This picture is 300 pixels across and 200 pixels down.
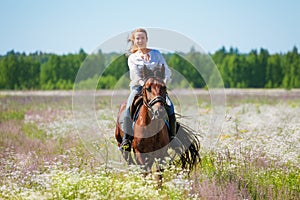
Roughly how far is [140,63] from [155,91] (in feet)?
2.97

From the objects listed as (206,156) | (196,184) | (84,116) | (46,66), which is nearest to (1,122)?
(84,116)

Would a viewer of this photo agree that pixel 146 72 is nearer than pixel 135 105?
Yes

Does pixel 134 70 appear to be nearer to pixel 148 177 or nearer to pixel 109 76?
pixel 148 177

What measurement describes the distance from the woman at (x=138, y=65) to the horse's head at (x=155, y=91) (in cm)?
38

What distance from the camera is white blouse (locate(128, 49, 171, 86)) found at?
7501mm

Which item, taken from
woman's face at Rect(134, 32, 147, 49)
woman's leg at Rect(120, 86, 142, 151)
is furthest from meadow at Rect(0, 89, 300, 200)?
woman's face at Rect(134, 32, 147, 49)

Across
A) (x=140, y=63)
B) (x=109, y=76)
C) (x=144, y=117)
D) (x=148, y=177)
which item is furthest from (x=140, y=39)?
(x=109, y=76)

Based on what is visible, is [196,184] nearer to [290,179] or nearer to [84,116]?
[290,179]

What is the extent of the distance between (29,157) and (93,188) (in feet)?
12.1

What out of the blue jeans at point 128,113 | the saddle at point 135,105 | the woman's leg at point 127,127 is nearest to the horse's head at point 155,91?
the saddle at point 135,105

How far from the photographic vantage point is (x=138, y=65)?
7.75 metres

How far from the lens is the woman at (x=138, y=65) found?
7.71 metres

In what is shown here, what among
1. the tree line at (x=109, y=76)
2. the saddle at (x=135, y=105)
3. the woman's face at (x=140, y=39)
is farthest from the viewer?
the tree line at (x=109, y=76)

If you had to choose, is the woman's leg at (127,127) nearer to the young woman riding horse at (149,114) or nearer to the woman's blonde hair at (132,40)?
the young woman riding horse at (149,114)
